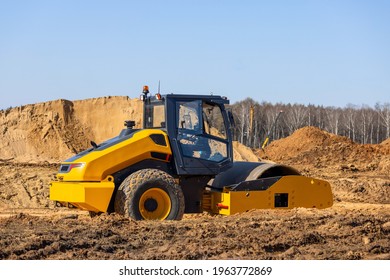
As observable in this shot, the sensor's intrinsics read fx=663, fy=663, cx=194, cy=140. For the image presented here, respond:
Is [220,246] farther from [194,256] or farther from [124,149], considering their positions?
[124,149]

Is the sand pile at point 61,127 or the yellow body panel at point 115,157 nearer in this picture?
the yellow body panel at point 115,157

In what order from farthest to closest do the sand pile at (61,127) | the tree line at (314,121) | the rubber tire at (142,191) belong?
the tree line at (314,121) → the sand pile at (61,127) → the rubber tire at (142,191)

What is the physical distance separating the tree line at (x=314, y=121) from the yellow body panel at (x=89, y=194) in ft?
163

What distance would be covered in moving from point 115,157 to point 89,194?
0.74 meters

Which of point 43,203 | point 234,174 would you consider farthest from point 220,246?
point 43,203

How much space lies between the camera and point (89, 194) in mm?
10125

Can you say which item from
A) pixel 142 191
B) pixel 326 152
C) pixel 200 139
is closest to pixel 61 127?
pixel 326 152

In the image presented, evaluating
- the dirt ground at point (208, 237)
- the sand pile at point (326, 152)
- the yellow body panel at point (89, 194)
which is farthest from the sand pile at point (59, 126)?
the yellow body panel at point (89, 194)

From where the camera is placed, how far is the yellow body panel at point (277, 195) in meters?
11.2

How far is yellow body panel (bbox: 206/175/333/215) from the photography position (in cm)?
1116

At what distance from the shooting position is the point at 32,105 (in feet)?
97.3

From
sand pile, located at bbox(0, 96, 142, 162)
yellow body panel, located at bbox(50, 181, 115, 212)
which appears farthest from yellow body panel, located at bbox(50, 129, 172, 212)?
sand pile, located at bbox(0, 96, 142, 162)

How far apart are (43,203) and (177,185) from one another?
300 inches

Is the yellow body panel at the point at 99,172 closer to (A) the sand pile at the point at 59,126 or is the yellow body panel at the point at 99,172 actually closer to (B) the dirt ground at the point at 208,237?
(B) the dirt ground at the point at 208,237
